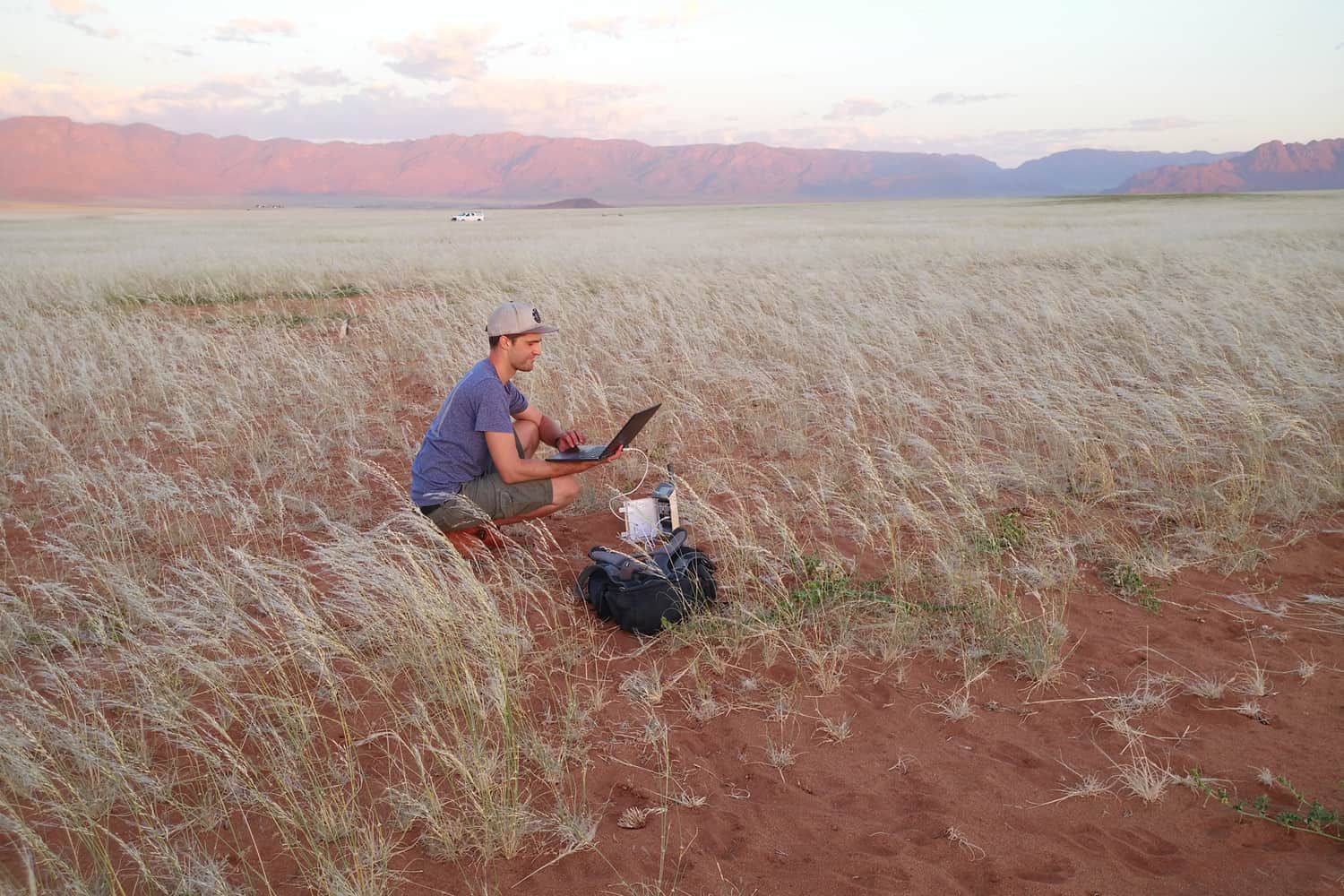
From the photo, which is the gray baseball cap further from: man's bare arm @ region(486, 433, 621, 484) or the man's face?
man's bare arm @ region(486, 433, 621, 484)

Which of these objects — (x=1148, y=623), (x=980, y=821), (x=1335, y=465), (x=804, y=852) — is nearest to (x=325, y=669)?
(x=804, y=852)

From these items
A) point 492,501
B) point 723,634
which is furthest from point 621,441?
point 723,634

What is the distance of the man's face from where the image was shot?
454 cm

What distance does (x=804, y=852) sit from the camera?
2.64 m

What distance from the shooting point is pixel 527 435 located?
520 centimetres

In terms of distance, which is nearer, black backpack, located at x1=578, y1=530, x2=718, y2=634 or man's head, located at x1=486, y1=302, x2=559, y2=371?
black backpack, located at x1=578, y1=530, x2=718, y2=634

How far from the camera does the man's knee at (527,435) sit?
5164 mm

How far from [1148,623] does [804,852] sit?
2.25 m

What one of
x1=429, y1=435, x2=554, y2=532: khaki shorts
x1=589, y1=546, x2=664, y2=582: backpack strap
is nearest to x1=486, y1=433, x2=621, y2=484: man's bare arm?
x1=429, y1=435, x2=554, y2=532: khaki shorts

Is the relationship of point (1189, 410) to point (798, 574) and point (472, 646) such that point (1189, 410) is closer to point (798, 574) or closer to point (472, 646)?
point (798, 574)

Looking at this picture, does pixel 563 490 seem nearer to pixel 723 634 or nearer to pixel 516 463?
pixel 516 463

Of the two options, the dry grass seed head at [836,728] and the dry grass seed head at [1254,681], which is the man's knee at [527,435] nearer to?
the dry grass seed head at [836,728]

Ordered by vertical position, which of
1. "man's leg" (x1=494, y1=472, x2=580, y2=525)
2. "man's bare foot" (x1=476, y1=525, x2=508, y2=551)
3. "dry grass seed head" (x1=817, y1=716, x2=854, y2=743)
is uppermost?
"man's leg" (x1=494, y1=472, x2=580, y2=525)

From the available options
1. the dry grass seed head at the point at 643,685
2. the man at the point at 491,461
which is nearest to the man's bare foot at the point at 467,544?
the man at the point at 491,461
